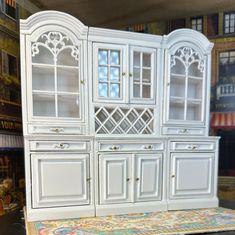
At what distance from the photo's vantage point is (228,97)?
9.34 ft

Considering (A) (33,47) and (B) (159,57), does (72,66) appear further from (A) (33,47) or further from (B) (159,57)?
(B) (159,57)

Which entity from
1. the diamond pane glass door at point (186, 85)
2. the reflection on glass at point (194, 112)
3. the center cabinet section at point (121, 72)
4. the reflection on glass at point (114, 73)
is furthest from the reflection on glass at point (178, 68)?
the reflection on glass at point (114, 73)

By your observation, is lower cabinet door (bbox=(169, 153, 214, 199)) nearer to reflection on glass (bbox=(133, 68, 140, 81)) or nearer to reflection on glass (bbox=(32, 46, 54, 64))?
reflection on glass (bbox=(133, 68, 140, 81))

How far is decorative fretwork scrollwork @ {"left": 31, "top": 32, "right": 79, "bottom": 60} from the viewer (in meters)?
2.01

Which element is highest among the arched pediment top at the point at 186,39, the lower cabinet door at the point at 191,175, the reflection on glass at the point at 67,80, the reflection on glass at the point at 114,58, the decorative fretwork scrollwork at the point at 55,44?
the arched pediment top at the point at 186,39

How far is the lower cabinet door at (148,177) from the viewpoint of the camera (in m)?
2.18

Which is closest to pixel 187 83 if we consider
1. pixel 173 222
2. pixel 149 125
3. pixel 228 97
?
pixel 149 125

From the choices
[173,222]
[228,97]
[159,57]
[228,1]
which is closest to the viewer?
[173,222]

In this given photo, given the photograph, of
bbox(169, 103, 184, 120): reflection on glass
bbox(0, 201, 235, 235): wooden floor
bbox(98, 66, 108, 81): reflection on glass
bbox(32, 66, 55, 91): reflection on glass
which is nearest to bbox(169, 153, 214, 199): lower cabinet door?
bbox(169, 103, 184, 120): reflection on glass

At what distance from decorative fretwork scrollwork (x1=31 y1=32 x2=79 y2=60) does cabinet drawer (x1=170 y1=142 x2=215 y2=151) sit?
130cm

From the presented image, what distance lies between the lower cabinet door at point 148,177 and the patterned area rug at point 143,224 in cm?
18

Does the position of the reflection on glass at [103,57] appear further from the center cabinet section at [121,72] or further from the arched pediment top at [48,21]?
the arched pediment top at [48,21]

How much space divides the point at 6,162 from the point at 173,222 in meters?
1.67

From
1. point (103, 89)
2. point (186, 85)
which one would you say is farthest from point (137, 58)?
point (186, 85)
